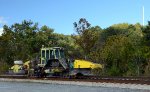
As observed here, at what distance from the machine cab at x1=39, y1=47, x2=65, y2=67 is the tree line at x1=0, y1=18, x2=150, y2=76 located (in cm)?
166

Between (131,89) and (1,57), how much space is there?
4020 centimetres

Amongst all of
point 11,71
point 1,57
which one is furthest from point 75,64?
point 1,57

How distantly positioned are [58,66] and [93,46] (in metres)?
34.2

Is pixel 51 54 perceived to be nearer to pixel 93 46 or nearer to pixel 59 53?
pixel 59 53

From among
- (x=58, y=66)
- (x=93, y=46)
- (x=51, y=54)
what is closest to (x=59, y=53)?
(x=51, y=54)

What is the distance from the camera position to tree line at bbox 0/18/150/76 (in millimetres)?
38125

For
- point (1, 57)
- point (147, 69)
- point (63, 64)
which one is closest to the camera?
point (63, 64)

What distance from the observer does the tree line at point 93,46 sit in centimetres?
3812

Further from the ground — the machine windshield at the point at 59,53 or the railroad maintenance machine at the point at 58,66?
the machine windshield at the point at 59,53

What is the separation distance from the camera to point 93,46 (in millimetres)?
67188

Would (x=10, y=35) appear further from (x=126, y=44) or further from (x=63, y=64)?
(x=63, y=64)

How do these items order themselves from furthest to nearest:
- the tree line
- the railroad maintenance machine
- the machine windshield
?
the tree line < the machine windshield < the railroad maintenance machine

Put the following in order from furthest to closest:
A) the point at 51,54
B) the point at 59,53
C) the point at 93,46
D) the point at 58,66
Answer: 1. the point at 93,46
2. the point at 51,54
3. the point at 59,53
4. the point at 58,66

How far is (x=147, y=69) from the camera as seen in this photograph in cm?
3572
